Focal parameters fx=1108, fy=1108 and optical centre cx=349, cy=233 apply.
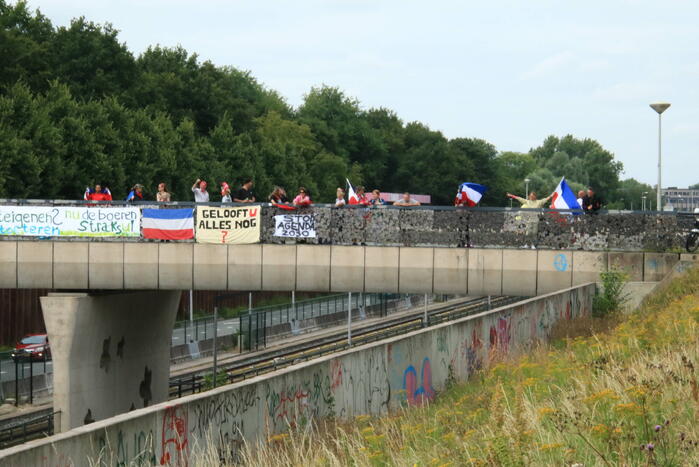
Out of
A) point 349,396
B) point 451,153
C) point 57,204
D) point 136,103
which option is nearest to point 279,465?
point 349,396

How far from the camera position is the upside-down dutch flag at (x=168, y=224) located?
3005 centimetres

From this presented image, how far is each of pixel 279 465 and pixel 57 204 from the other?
22.2 m

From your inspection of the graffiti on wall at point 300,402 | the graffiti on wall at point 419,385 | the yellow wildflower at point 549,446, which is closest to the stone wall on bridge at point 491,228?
the graffiti on wall at point 419,385

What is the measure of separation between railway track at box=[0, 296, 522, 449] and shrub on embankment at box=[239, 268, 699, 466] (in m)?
14.2

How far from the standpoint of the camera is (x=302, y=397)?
1341 centimetres

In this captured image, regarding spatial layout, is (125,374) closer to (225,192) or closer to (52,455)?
(225,192)

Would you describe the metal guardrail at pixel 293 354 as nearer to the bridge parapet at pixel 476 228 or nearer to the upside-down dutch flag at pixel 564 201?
the bridge parapet at pixel 476 228

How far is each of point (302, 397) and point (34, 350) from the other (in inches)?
1321

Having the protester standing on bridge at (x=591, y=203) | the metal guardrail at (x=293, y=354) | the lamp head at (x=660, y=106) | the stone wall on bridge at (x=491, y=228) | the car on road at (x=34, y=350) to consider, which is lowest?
the metal guardrail at (x=293, y=354)

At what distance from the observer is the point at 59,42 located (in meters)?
76.4

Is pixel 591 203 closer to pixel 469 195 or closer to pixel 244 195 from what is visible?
pixel 469 195

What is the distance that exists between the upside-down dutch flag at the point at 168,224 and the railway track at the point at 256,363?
18.1 feet

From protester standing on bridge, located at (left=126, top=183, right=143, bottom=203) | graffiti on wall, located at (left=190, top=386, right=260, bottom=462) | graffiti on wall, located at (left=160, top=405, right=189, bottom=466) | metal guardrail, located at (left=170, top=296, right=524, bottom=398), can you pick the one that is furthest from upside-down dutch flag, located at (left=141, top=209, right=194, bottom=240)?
graffiti on wall, located at (left=160, top=405, right=189, bottom=466)

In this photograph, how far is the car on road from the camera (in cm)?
4158
